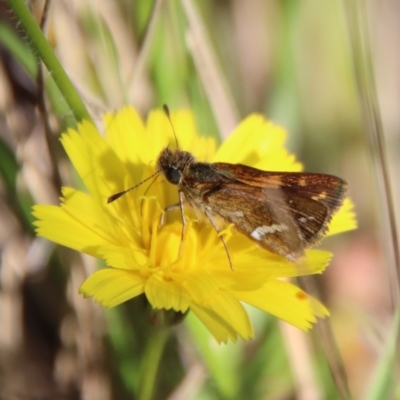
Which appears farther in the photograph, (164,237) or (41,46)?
(164,237)

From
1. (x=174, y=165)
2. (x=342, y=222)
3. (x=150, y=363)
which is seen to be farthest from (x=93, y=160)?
(x=342, y=222)

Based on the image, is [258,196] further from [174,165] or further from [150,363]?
[150,363]

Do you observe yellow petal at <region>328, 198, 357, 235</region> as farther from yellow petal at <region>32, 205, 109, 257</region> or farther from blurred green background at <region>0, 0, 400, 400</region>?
yellow petal at <region>32, 205, 109, 257</region>

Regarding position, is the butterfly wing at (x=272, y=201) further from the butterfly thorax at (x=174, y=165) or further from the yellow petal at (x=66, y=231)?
the yellow petal at (x=66, y=231)

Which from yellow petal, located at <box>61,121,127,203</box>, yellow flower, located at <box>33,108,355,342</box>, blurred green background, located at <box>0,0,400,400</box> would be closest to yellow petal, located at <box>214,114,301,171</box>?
yellow flower, located at <box>33,108,355,342</box>

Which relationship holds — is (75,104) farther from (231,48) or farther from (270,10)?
(270,10)

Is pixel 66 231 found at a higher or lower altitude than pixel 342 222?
lower

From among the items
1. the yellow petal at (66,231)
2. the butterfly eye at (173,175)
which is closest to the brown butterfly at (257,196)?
the butterfly eye at (173,175)

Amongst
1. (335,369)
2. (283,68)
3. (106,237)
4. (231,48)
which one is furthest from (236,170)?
(231,48)
